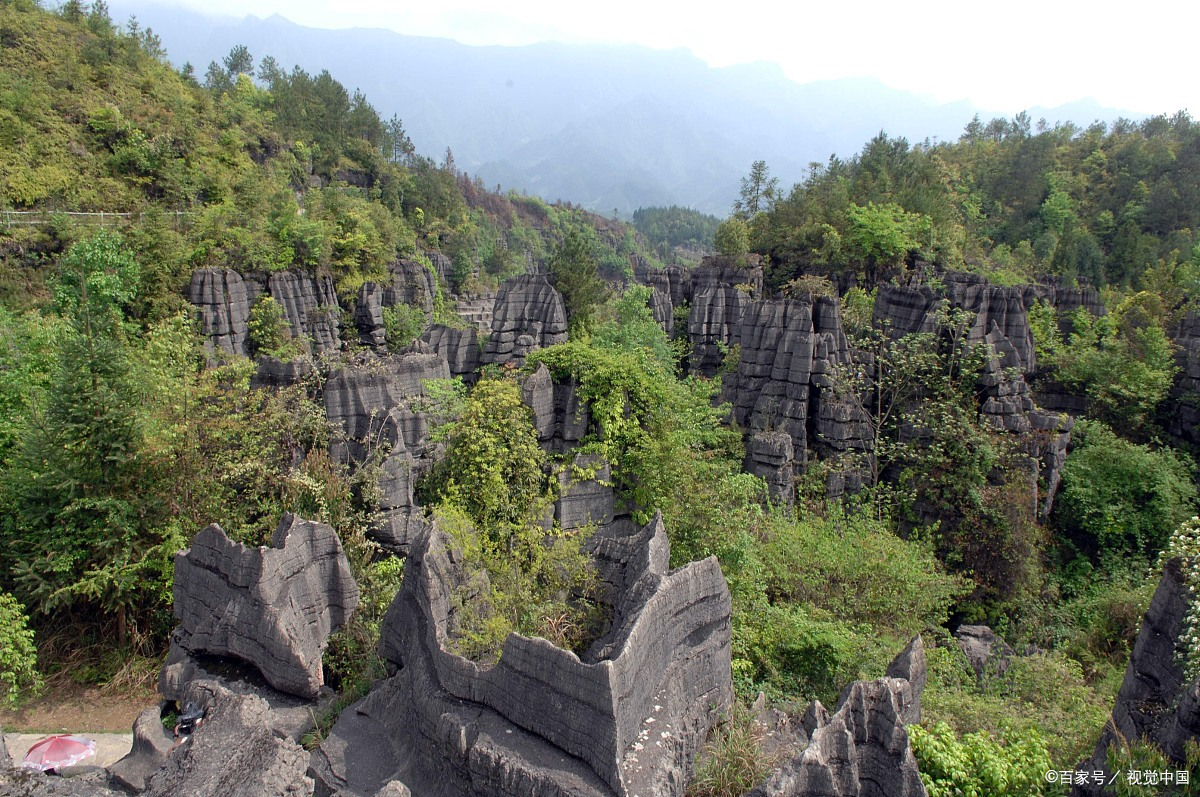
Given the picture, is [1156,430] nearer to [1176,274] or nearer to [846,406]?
[846,406]

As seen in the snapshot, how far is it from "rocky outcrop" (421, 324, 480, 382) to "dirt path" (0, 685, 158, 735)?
361 inches

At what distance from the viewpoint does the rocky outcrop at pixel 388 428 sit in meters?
11.8

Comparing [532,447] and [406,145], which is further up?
[406,145]

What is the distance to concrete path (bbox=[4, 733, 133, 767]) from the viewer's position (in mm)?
9625

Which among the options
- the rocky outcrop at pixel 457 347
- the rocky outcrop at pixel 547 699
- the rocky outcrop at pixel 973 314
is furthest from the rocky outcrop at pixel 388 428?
the rocky outcrop at pixel 973 314

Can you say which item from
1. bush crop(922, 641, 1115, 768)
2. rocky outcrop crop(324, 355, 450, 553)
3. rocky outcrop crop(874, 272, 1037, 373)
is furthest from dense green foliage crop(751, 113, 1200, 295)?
bush crop(922, 641, 1115, 768)

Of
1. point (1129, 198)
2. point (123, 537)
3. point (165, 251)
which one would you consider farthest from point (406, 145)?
point (123, 537)

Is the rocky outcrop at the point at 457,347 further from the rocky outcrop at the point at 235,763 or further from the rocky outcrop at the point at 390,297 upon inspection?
the rocky outcrop at the point at 235,763

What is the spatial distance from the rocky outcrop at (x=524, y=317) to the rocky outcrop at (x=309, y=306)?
33.4 feet

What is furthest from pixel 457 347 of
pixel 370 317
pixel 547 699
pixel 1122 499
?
pixel 1122 499

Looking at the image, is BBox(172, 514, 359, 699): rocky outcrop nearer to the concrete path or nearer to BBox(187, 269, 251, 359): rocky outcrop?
the concrete path

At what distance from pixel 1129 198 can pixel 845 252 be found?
26215mm

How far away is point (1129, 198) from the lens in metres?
41.0

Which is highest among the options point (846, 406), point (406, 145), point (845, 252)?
point (406, 145)
